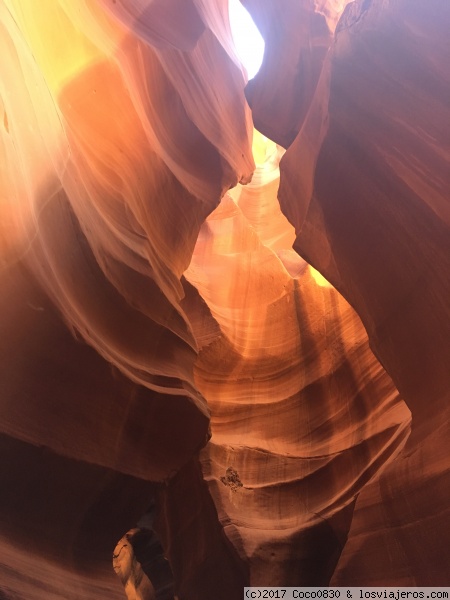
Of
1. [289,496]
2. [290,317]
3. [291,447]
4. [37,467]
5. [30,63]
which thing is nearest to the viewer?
[37,467]

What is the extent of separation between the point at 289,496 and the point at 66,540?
10.9 feet

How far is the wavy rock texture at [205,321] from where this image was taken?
421cm

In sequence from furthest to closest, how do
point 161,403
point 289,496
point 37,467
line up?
point 289,496
point 161,403
point 37,467

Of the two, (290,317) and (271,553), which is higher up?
(290,317)

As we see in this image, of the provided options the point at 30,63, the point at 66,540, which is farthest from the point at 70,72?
the point at 66,540

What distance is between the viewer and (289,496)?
6.87 m

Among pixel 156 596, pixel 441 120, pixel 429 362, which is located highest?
pixel 441 120

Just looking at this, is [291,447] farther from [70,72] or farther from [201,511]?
[70,72]

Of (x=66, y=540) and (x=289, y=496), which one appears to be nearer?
(x=66, y=540)

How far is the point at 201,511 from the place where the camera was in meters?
6.27

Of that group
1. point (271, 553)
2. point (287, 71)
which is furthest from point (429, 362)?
point (287, 71)

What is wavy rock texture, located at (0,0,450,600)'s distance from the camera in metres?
4.21

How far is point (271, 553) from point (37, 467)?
10.8 ft

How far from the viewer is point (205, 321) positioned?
9.34 metres
